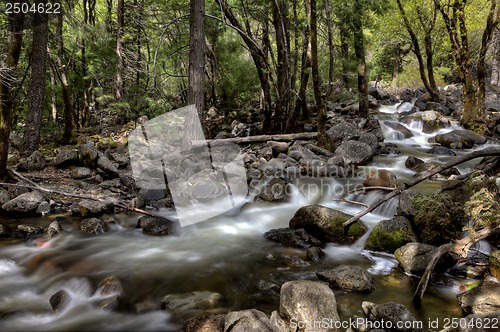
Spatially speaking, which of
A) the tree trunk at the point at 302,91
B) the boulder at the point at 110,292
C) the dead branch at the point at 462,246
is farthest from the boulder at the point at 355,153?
the boulder at the point at 110,292

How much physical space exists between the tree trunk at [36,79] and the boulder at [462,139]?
585 inches

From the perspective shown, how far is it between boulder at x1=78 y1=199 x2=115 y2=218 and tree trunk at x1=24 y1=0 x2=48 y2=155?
4687 mm

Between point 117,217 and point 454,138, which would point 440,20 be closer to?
point 454,138

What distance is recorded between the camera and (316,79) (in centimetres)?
1026

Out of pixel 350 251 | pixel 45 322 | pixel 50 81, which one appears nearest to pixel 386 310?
pixel 350 251

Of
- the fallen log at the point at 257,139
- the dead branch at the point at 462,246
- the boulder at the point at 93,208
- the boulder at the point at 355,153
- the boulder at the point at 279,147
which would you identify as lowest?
the dead branch at the point at 462,246

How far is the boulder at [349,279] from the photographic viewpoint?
4473 mm

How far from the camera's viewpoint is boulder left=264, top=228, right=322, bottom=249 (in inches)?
237

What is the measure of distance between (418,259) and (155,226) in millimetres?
4969

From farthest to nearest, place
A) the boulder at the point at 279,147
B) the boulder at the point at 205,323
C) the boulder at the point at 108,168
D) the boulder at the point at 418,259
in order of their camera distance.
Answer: the boulder at the point at 279,147, the boulder at the point at 108,168, the boulder at the point at 418,259, the boulder at the point at 205,323

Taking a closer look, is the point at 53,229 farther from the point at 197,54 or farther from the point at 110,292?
the point at 197,54

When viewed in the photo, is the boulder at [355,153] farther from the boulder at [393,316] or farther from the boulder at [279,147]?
the boulder at [393,316]

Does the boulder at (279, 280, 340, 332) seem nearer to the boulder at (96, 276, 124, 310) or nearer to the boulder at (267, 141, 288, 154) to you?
the boulder at (96, 276, 124, 310)

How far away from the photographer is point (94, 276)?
505cm
